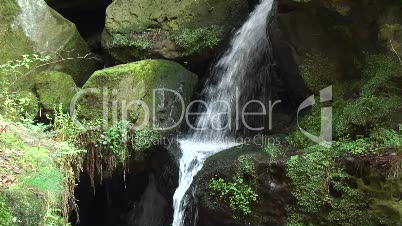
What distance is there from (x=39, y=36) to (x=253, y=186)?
21.3ft

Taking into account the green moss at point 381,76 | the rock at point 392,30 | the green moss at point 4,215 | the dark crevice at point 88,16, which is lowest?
the green moss at point 4,215

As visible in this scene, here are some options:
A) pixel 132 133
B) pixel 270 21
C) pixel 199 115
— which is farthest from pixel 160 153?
pixel 270 21

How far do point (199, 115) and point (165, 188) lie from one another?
1.98 metres

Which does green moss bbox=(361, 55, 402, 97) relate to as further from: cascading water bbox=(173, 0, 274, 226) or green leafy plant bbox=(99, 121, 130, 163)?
green leafy plant bbox=(99, 121, 130, 163)

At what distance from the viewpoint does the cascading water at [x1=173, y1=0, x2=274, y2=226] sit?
8062mm

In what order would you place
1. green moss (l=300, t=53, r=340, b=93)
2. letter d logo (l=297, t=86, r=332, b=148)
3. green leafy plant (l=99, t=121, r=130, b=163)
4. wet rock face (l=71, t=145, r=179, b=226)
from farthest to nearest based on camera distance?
green moss (l=300, t=53, r=340, b=93)
wet rock face (l=71, t=145, r=179, b=226)
green leafy plant (l=99, t=121, r=130, b=163)
letter d logo (l=297, t=86, r=332, b=148)

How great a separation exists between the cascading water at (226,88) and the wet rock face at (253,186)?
29.5 inches

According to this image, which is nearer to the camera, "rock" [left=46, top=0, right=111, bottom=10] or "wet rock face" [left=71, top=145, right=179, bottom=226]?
"wet rock face" [left=71, top=145, right=179, bottom=226]

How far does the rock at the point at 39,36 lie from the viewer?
969 centimetres

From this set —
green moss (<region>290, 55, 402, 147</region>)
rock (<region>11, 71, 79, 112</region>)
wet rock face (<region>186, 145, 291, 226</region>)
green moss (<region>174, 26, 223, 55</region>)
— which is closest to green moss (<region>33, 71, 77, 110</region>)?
rock (<region>11, 71, 79, 112</region>)

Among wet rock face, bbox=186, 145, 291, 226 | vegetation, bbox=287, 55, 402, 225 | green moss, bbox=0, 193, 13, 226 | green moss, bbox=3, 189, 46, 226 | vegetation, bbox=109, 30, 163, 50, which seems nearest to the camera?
green moss, bbox=0, 193, 13, 226

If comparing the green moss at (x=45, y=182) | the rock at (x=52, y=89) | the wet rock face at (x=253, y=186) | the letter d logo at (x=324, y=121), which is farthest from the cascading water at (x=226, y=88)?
the green moss at (x=45, y=182)

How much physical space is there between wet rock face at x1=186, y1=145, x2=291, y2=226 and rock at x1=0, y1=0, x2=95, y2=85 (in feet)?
16.2

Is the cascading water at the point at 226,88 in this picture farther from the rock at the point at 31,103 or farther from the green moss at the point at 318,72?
the rock at the point at 31,103
